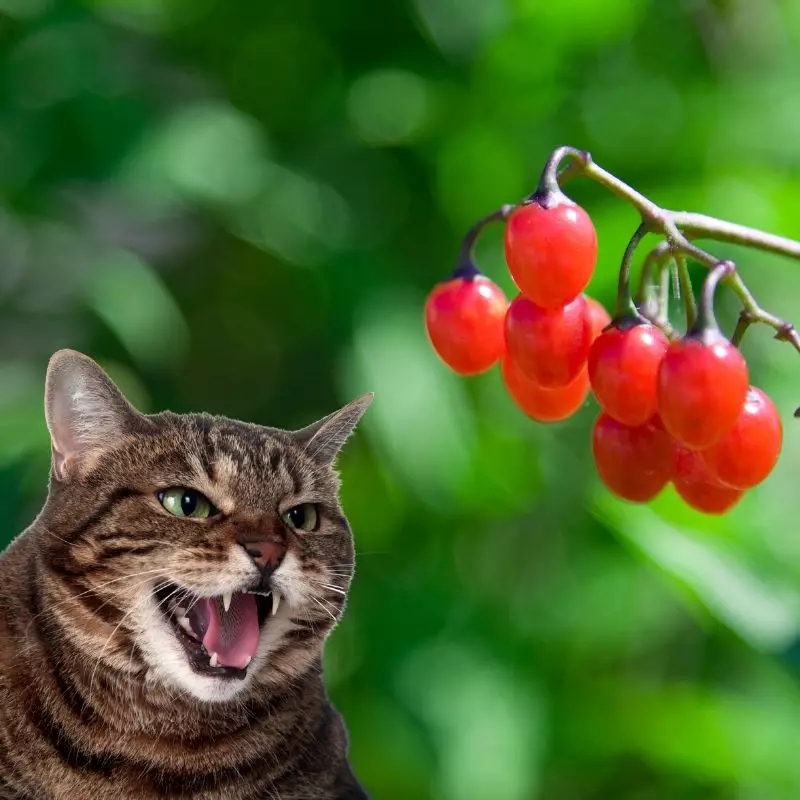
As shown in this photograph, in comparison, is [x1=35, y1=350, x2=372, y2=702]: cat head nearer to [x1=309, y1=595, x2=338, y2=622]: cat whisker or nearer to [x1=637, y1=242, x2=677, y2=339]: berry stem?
[x1=309, y1=595, x2=338, y2=622]: cat whisker

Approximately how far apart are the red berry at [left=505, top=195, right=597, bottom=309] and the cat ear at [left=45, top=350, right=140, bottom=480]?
10.9 inches

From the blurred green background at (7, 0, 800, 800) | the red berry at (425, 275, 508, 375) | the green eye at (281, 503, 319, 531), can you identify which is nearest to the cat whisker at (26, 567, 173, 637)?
the green eye at (281, 503, 319, 531)

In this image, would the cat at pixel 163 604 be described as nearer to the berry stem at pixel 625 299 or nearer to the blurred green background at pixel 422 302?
the berry stem at pixel 625 299

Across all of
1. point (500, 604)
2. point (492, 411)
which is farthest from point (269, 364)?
point (500, 604)

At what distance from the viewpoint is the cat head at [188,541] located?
2.46 ft

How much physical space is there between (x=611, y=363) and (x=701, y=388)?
73 millimetres

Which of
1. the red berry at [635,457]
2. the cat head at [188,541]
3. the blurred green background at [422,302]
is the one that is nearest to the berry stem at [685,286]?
the red berry at [635,457]

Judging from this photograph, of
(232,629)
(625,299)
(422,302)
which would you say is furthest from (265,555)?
(422,302)

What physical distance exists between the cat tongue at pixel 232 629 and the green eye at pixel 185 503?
0.07 metres

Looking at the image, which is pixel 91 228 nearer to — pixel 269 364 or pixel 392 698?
pixel 269 364

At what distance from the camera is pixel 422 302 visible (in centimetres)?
185

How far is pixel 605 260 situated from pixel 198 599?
3.55ft

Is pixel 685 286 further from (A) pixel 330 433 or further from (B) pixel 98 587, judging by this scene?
(B) pixel 98 587

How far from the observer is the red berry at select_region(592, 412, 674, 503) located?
842 millimetres
